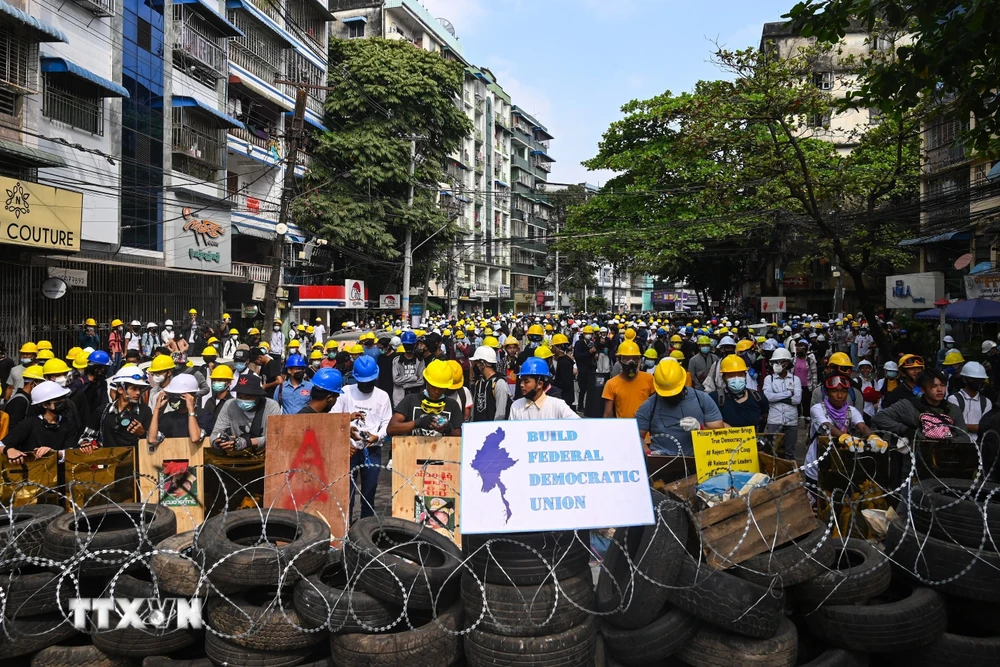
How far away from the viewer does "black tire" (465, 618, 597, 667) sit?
3758mm

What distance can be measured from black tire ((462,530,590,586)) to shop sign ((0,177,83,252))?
55.6 feet

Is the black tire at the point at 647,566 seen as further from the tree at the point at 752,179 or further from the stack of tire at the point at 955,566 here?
the tree at the point at 752,179

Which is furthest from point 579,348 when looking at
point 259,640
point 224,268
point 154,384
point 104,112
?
point 224,268

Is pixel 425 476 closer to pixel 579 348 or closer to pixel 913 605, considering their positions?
pixel 913 605

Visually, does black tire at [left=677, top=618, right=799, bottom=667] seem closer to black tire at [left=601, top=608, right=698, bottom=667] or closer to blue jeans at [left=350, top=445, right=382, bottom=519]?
black tire at [left=601, top=608, right=698, bottom=667]

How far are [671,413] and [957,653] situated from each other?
2620 mm

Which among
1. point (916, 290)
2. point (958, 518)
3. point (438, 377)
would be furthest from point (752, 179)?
point (916, 290)

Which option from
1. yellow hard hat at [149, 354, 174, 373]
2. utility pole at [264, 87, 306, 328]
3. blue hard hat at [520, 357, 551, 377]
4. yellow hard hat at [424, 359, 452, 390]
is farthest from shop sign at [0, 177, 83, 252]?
blue hard hat at [520, 357, 551, 377]

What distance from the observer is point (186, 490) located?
5492 millimetres

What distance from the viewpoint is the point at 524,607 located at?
3.79 m

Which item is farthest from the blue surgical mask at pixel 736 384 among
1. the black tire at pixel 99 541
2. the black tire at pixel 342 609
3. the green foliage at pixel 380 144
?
the green foliage at pixel 380 144

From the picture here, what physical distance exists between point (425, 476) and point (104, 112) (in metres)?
21.8

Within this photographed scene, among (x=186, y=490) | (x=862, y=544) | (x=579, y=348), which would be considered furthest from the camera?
(x=579, y=348)

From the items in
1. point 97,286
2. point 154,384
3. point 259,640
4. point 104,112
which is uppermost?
point 104,112
